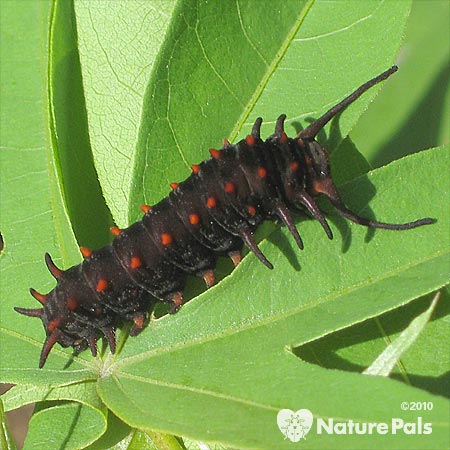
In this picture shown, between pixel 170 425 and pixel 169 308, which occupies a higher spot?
pixel 169 308

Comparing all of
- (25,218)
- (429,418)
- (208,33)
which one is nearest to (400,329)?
(429,418)

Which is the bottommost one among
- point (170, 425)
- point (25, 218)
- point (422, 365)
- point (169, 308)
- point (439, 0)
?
point (170, 425)

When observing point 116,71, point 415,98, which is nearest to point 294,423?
point 116,71

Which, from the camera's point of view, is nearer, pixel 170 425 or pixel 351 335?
pixel 170 425

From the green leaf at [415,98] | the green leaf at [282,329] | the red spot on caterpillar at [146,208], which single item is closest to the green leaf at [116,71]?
the red spot on caterpillar at [146,208]

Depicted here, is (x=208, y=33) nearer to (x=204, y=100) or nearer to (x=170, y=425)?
(x=204, y=100)

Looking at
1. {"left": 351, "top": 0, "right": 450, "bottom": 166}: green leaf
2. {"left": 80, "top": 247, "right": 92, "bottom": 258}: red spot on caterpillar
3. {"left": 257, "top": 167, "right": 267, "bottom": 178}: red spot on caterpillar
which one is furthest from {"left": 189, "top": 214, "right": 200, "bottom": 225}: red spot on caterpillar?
{"left": 351, "top": 0, "right": 450, "bottom": 166}: green leaf

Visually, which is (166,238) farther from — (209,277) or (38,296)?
(38,296)
